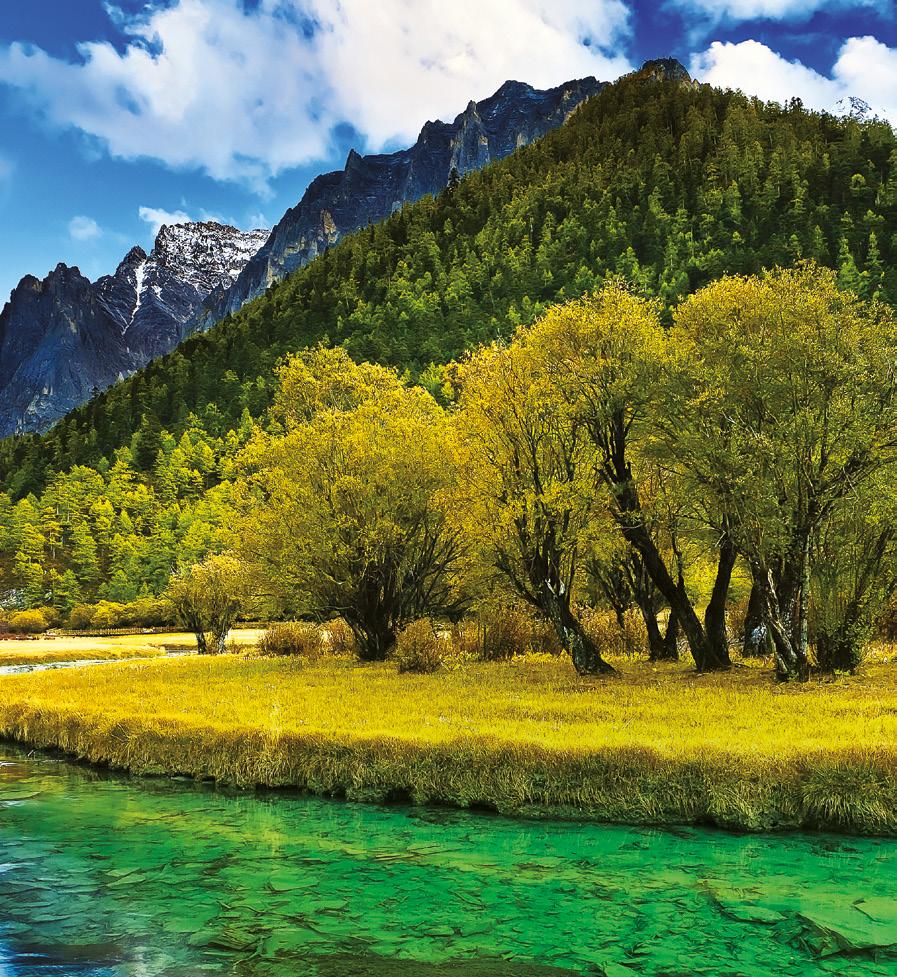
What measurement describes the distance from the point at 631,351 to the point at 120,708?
23.8 metres

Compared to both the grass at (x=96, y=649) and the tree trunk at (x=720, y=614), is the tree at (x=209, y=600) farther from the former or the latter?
the tree trunk at (x=720, y=614)

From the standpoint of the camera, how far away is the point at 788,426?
86.4 ft

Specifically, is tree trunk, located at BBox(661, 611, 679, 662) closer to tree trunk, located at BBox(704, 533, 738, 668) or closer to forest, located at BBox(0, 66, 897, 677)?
forest, located at BBox(0, 66, 897, 677)

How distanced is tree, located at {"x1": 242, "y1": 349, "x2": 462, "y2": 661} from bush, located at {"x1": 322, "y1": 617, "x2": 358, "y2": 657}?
4607 mm

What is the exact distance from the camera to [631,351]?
29.9m

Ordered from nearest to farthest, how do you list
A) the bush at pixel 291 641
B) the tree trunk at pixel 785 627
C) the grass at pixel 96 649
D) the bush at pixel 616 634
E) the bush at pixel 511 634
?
the tree trunk at pixel 785 627
the bush at pixel 511 634
the bush at pixel 616 634
the bush at pixel 291 641
the grass at pixel 96 649

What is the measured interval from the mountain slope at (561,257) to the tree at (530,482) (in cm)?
11836

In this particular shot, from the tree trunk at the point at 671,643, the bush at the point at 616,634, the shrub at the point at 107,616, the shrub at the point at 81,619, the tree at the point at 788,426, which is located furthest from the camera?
the shrub at the point at 81,619

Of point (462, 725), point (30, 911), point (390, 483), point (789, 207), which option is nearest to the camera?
point (30, 911)

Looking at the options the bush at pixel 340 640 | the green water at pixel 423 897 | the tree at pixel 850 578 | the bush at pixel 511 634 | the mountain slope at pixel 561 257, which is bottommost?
the green water at pixel 423 897

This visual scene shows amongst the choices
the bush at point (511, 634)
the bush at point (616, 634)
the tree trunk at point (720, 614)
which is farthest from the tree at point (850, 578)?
the bush at point (511, 634)

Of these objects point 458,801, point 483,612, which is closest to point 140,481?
point 483,612

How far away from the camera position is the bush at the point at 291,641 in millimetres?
51688

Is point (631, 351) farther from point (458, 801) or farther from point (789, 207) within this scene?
point (789, 207)
